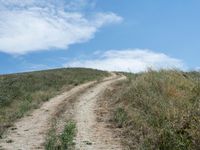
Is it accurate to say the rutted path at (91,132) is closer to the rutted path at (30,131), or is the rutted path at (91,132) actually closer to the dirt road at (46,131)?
the dirt road at (46,131)

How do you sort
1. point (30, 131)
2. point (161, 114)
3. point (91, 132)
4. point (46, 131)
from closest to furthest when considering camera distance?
1. point (161, 114)
2. point (91, 132)
3. point (46, 131)
4. point (30, 131)

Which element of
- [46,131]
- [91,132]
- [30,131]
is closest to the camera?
[91,132]

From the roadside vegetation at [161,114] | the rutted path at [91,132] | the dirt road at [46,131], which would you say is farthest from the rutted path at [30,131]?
the roadside vegetation at [161,114]

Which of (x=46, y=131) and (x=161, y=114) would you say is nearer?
(x=161, y=114)

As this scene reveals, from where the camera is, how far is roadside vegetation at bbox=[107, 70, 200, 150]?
429 inches

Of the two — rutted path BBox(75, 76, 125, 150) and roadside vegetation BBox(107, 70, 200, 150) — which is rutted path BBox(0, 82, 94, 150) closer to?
rutted path BBox(75, 76, 125, 150)

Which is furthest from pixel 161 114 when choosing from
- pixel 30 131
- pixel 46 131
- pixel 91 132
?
pixel 30 131

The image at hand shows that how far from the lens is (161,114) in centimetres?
1356

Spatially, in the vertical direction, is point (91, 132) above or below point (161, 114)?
below

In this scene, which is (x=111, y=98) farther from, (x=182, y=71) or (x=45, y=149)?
(x=45, y=149)

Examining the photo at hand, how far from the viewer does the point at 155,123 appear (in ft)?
43.1

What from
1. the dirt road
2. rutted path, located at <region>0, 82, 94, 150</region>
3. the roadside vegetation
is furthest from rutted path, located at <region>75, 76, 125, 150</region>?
rutted path, located at <region>0, 82, 94, 150</region>

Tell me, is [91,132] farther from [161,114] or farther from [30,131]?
[161,114]

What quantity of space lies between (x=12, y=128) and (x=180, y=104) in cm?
619
